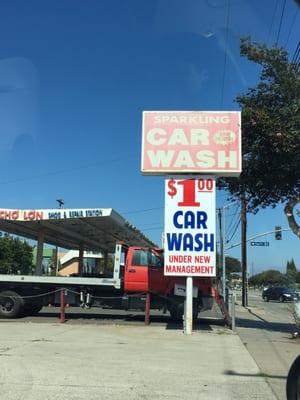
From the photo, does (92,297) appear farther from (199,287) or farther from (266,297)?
(266,297)

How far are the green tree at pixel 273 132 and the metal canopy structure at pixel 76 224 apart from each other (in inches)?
365

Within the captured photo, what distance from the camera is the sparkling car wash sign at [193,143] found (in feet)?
50.3

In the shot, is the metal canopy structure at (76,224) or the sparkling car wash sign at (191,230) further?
the metal canopy structure at (76,224)

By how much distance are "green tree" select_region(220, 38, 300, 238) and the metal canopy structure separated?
9.27 meters

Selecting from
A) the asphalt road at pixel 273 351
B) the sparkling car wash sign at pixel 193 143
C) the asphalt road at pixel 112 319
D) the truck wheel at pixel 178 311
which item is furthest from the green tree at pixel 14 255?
the asphalt road at pixel 273 351

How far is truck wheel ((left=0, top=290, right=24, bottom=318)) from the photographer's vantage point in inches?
720

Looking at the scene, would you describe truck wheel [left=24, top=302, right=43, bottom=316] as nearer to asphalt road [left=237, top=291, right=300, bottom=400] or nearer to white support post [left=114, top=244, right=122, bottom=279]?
white support post [left=114, top=244, right=122, bottom=279]

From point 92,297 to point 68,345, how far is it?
6.88 meters

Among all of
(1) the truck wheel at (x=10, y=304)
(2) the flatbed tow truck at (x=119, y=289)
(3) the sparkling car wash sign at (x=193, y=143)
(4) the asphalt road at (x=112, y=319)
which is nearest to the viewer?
(3) the sparkling car wash sign at (x=193, y=143)

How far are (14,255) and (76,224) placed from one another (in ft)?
113

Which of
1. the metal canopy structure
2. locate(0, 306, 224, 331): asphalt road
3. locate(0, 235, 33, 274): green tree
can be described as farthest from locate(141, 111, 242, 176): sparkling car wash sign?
locate(0, 235, 33, 274): green tree

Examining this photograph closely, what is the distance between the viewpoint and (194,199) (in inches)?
611

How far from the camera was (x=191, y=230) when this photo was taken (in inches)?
→ 608

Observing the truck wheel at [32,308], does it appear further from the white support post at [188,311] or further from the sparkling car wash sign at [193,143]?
the sparkling car wash sign at [193,143]
